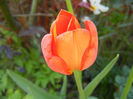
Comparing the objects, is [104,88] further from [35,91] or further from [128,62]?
[35,91]

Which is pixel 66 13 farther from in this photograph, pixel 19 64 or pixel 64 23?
pixel 19 64

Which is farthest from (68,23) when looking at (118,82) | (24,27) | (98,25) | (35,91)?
(24,27)

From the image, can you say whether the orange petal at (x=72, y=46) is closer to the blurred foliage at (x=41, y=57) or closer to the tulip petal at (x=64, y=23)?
the tulip petal at (x=64, y=23)

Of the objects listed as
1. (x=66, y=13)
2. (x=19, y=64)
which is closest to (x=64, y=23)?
(x=66, y=13)

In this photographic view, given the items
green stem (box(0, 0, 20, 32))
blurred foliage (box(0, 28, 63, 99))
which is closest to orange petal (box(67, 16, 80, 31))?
blurred foliage (box(0, 28, 63, 99))

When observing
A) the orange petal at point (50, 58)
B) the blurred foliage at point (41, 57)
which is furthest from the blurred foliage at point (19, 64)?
the orange petal at point (50, 58)

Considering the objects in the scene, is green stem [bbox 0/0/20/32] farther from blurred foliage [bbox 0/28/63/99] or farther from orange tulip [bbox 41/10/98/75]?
orange tulip [bbox 41/10/98/75]
